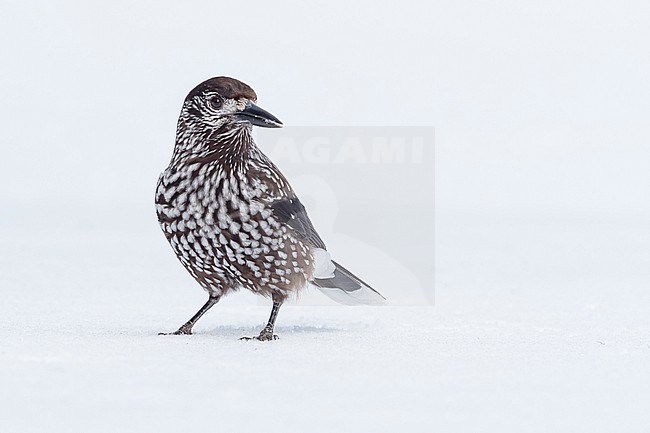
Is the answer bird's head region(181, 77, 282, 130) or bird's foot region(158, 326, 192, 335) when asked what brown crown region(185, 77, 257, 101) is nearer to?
bird's head region(181, 77, 282, 130)

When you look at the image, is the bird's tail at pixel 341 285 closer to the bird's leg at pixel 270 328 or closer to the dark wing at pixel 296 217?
the dark wing at pixel 296 217

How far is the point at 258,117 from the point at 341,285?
48.8 inches

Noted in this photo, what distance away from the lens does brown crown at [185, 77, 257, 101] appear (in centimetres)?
478

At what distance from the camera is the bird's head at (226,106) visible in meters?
4.75

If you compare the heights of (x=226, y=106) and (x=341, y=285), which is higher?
(x=226, y=106)

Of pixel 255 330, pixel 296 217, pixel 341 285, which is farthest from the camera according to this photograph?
pixel 341 285

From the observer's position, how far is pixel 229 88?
477 cm

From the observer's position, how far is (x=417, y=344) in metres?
4.84

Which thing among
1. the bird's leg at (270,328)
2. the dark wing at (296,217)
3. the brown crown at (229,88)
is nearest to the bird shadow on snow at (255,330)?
the bird's leg at (270,328)

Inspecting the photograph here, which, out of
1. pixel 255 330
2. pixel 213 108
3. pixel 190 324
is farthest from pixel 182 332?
pixel 213 108

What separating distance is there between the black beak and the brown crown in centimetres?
6

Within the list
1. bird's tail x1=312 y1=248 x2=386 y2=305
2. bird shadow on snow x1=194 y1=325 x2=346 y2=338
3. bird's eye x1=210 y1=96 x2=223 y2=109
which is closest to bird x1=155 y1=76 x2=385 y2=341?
bird's eye x1=210 y1=96 x2=223 y2=109

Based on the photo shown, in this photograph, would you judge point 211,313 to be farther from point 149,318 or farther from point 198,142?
point 198,142

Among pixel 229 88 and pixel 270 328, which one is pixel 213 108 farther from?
pixel 270 328
